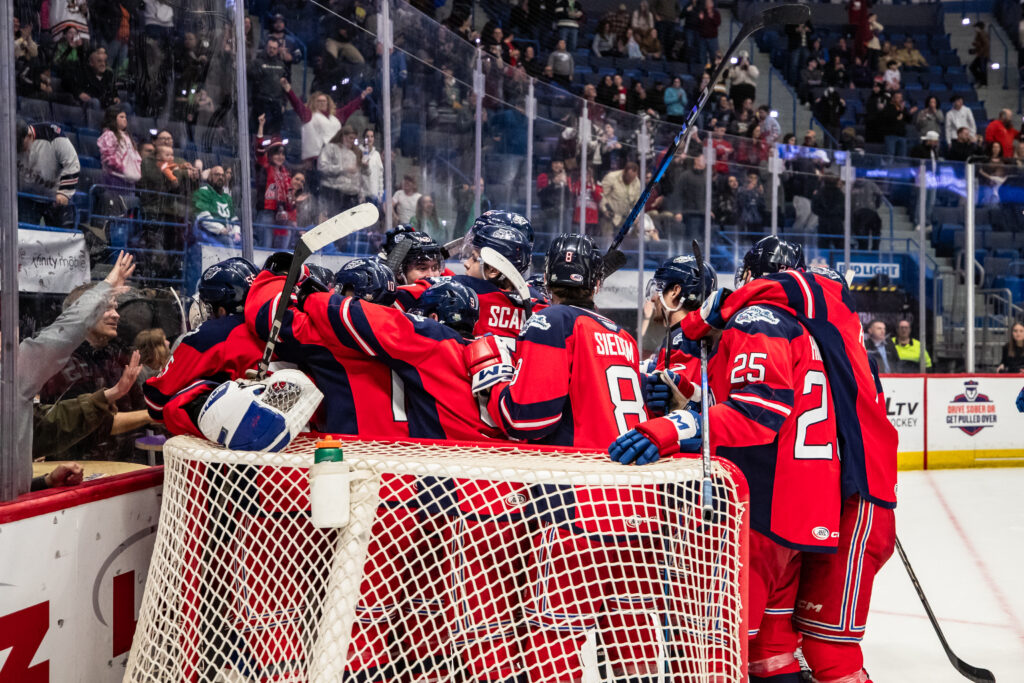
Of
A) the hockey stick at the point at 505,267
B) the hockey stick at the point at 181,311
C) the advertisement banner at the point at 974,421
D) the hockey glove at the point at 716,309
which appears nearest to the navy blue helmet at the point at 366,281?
the hockey stick at the point at 505,267

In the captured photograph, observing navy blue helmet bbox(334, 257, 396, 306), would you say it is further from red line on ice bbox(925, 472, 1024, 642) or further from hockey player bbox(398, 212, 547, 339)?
red line on ice bbox(925, 472, 1024, 642)

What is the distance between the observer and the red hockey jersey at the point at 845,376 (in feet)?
7.41

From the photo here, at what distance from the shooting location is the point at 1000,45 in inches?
484

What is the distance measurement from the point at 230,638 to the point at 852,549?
4.69 feet

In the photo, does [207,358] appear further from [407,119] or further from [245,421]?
[407,119]

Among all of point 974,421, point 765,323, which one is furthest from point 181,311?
point 974,421

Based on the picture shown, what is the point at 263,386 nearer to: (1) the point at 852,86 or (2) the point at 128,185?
(2) the point at 128,185

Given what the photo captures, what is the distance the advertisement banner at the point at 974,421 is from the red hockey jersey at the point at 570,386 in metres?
5.74

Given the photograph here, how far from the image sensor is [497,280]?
2.63m

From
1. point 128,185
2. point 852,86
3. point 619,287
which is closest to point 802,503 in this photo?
point 128,185

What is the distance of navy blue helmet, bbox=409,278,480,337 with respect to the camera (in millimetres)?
2170

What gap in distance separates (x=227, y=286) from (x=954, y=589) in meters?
3.17

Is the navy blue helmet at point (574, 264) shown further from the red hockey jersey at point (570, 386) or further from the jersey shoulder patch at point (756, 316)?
the jersey shoulder patch at point (756, 316)

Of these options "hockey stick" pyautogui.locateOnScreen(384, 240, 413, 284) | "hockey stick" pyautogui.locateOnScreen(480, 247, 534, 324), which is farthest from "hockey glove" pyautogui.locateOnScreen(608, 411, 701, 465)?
"hockey stick" pyautogui.locateOnScreen(384, 240, 413, 284)
